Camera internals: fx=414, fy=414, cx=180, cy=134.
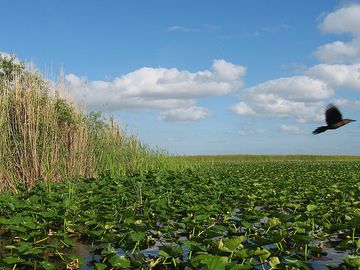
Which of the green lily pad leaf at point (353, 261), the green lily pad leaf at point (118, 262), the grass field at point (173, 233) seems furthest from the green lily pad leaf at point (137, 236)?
the green lily pad leaf at point (353, 261)

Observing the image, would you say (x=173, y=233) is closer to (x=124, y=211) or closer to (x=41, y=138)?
(x=124, y=211)

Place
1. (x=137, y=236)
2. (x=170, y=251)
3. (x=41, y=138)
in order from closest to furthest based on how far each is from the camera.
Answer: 1. (x=170, y=251)
2. (x=137, y=236)
3. (x=41, y=138)

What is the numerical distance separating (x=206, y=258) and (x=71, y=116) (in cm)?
795

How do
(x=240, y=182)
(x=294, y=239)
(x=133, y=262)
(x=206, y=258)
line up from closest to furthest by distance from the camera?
(x=206, y=258), (x=133, y=262), (x=294, y=239), (x=240, y=182)

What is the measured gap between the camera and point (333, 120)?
196 inches

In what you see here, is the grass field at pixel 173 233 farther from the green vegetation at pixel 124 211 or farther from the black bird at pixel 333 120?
the black bird at pixel 333 120

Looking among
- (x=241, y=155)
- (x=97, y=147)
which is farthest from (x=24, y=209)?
(x=241, y=155)

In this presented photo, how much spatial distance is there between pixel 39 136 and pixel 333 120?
5.88 m

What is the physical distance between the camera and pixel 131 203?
21.0 ft

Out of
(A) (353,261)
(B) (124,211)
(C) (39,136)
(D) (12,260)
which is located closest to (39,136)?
(C) (39,136)

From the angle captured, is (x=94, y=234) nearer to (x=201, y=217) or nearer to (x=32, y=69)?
(x=201, y=217)

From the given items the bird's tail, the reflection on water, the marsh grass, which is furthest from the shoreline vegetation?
the bird's tail

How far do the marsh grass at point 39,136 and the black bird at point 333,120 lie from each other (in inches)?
173

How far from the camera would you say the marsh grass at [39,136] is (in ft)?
26.2
